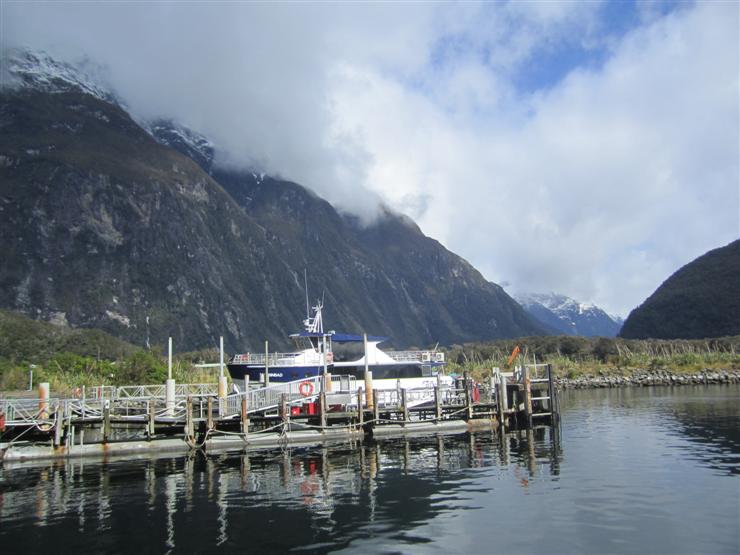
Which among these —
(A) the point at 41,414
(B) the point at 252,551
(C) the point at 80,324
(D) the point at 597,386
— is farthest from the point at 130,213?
(B) the point at 252,551

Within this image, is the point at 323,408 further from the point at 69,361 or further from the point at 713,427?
the point at 69,361

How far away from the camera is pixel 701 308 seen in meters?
182

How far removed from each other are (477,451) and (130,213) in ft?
534

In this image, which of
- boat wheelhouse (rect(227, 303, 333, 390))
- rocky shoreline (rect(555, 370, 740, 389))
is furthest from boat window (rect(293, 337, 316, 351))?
rocky shoreline (rect(555, 370, 740, 389))

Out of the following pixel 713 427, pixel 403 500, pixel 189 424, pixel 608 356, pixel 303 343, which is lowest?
pixel 403 500

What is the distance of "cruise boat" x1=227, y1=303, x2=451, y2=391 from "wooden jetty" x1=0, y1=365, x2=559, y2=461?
3.89 feet

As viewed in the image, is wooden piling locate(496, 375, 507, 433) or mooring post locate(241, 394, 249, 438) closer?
mooring post locate(241, 394, 249, 438)

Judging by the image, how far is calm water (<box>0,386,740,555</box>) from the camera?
17.3 metres

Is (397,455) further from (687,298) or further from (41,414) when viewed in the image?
(687,298)

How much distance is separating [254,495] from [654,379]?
85978 mm

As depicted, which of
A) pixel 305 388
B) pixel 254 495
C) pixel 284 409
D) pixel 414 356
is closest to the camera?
pixel 254 495

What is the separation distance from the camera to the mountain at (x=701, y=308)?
175m

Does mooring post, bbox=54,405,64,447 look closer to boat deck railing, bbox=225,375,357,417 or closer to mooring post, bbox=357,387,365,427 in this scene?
boat deck railing, bbox=225,375,357,417

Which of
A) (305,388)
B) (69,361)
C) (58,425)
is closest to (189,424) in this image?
(58,425)
